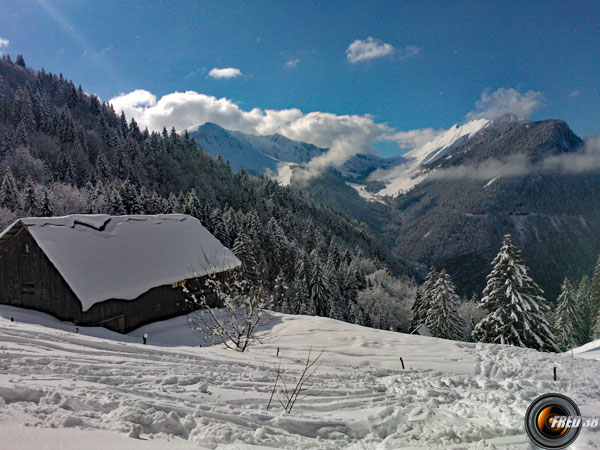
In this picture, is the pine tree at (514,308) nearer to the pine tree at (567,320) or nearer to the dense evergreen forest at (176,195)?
the dense evergreen forest at (176,195)

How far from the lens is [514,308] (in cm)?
2072

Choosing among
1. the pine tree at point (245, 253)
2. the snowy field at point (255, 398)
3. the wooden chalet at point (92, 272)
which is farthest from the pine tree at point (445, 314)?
the wooden chalet at point (92, 272)

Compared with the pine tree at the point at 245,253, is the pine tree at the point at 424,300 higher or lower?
lower

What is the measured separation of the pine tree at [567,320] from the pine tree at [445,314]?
14448 millimetres

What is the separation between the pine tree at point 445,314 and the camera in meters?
30.9

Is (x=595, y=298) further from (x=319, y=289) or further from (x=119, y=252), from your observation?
(x=119, y=252)

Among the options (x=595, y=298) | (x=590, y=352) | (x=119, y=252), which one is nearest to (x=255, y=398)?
(x=119, y=252)

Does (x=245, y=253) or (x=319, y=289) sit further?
(x=319, y=289)

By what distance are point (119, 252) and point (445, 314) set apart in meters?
29.6

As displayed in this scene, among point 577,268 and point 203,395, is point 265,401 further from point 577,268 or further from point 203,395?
point 577,268

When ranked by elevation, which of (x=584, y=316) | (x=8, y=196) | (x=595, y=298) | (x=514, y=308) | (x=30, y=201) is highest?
(x=8, y=196)

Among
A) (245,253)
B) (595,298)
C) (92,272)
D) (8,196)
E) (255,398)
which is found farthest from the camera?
(8,196)

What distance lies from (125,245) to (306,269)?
38183mm

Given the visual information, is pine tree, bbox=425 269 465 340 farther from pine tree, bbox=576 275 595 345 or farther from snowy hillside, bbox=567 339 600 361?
pine tree, bbox=576 275 595 345
